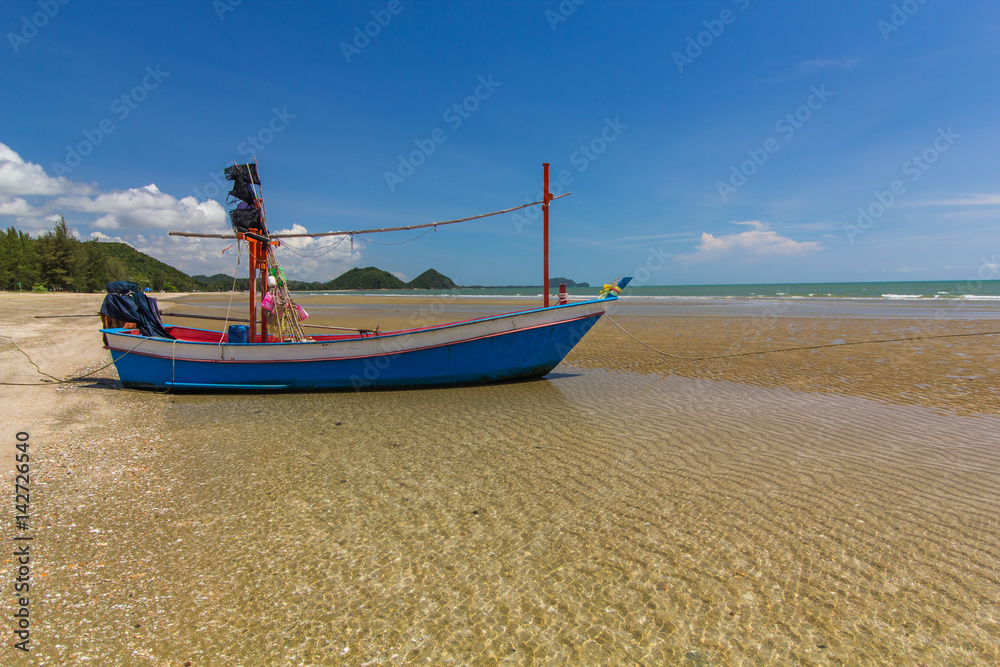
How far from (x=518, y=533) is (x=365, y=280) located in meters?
150

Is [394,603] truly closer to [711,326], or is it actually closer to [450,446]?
[450,446]

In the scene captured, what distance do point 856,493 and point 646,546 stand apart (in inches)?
103

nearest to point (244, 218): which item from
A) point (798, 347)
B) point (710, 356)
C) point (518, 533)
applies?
point (518, 533)

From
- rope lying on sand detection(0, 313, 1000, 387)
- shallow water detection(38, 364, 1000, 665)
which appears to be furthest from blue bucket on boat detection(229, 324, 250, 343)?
shallow water detection(38, 364, 1000, 665)

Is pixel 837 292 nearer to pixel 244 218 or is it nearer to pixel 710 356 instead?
pixel 710 356

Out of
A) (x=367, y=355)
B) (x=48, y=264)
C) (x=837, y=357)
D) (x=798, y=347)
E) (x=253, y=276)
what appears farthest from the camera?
(x=48, y=264)

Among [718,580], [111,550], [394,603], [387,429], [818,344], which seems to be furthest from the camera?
[818,344]

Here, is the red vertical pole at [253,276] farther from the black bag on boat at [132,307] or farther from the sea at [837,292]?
the sea at [837,292]

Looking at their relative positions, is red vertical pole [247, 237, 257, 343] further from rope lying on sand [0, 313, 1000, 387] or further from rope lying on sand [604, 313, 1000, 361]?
rope lying on sand [604, 313, 1000, 361]

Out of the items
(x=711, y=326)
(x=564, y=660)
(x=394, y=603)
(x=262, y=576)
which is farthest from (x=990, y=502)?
(x=711, y=326)

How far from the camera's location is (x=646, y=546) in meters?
3.75

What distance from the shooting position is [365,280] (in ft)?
480

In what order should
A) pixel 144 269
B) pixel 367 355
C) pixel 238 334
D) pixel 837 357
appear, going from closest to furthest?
1. pixel 367 355
2. pixel 238 334
3. pixel 837 357
4. pixel 144 269

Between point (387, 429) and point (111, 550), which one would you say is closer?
point (111, 550)
